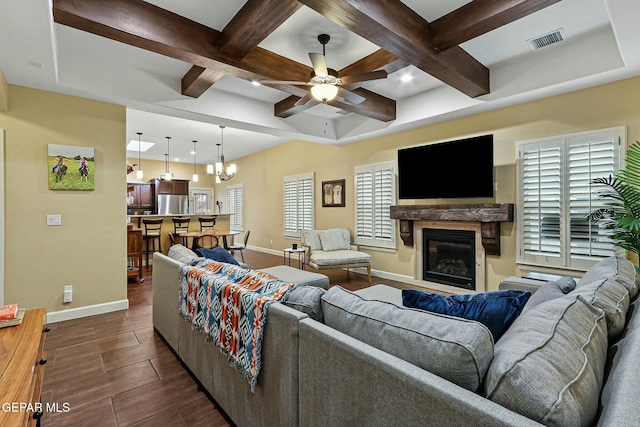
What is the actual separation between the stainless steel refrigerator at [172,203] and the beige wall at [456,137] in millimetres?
3147

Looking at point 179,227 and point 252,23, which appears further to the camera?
point 179,227

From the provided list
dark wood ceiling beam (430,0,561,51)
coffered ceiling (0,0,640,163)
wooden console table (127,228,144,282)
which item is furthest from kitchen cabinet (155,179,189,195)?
dark wood ceiling beam (430,0,561,51)

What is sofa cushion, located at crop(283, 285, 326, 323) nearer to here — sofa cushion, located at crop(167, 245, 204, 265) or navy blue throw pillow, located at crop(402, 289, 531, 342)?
navy blue throw pillow, located at crop(402, 289, 531, 342)

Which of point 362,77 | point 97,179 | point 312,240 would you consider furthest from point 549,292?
point 97,179

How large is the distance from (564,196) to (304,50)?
3.36 metres

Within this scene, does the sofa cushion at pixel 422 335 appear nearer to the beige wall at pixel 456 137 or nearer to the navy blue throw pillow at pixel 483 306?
the navy blue throw pillow at pixel 483 306

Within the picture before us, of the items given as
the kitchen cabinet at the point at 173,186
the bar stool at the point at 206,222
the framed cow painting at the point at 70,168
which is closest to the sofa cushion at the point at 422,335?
the framed cow painting at the point at 70,168

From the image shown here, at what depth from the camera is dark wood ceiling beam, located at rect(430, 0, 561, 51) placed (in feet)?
7.22

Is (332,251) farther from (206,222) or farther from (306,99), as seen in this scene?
(206,222)

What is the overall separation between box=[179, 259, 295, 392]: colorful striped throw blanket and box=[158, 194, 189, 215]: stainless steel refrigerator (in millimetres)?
8501

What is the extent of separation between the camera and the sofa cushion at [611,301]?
1.23 m

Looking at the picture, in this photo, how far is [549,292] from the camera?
62.9 inches

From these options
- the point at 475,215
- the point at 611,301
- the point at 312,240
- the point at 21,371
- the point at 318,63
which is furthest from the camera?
the point at 312,240

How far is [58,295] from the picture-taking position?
11.3ft
